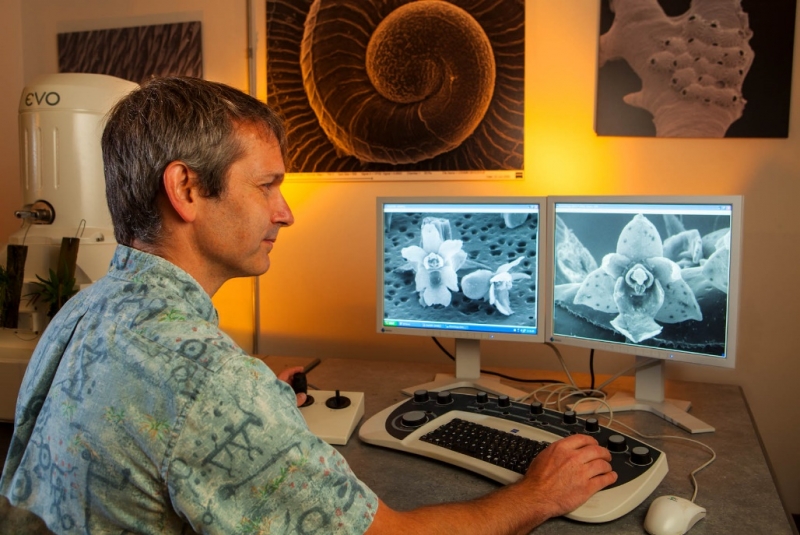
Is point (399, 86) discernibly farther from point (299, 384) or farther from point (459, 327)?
point (299, 384)

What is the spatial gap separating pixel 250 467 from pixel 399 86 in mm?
1384

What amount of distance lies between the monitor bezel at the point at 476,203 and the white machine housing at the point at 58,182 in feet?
2.07

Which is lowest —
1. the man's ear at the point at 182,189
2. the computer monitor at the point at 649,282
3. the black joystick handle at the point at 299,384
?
the black joystick handle at the point at 299,384

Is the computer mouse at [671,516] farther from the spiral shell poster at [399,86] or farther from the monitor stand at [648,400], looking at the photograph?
the spiral shell poster at [399,86]

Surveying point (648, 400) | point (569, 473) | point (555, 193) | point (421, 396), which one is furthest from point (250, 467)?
point (555, 193)

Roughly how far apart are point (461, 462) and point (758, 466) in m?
0.55

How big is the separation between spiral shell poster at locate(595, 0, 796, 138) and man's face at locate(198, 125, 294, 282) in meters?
1.10

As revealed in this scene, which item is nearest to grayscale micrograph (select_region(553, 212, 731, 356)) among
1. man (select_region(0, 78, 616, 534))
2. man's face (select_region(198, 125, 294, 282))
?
man (select_region(0, 78, 616, 534))

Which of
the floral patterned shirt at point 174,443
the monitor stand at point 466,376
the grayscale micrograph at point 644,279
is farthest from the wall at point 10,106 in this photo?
the grayscale micrograph at point 644,279

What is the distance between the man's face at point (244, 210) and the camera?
891 millimetres

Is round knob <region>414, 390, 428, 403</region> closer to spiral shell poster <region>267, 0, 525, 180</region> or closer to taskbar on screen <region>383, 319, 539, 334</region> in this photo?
taskbar on screen <region>383, 319, 539, 334</region>

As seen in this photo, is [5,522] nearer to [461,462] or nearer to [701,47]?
[461,462]

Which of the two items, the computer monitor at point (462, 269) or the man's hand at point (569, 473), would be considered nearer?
the man's hand at point (569, 473)

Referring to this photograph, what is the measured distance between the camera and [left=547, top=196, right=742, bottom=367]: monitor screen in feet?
4.25
